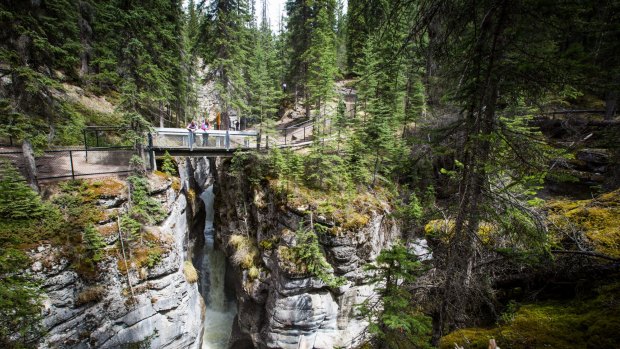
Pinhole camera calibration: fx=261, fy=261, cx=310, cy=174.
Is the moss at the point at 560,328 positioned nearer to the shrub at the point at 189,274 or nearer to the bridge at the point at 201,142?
the shrub at the point at 189,274

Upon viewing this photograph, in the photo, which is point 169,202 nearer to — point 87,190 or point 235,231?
point 87,190

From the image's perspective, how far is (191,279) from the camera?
12812mm

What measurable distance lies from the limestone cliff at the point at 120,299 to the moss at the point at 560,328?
992 cm

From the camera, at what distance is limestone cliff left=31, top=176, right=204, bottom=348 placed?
8.45m

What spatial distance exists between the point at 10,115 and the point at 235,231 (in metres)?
11.1

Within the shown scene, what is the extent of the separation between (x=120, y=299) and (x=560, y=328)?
12.3 metres

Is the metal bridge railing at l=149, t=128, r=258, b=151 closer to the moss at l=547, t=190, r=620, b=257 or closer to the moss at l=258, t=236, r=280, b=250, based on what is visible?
the moss at l=258, t=236, r=280, b=250

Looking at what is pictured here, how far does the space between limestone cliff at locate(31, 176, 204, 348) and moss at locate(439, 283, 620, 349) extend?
32.5 feet

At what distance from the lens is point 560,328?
3.42 m

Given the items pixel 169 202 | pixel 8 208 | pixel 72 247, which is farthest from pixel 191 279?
pixel 8 208

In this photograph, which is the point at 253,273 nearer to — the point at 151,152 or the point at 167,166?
the point at 167,166

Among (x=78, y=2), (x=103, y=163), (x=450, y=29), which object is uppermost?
(x=78, y=2)

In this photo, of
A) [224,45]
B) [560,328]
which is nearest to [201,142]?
[224,45]

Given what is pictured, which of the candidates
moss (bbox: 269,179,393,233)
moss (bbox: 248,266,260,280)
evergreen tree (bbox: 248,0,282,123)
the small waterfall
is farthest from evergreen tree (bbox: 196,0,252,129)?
moss (bbox: 248,266,260,280)
